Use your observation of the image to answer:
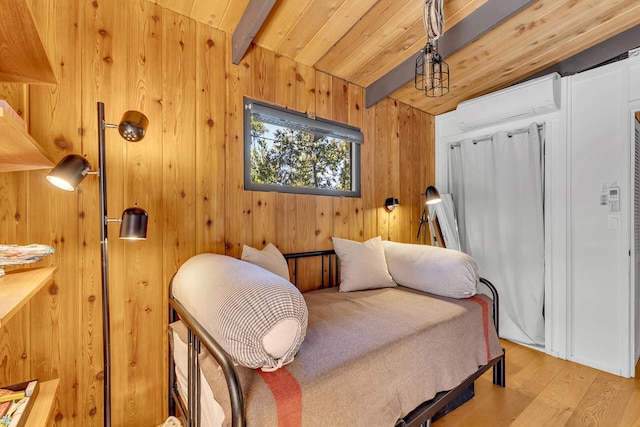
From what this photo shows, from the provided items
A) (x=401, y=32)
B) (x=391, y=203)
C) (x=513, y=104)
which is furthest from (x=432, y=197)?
(x=401, y=32)

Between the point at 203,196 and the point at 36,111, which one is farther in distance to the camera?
the point at 203,196

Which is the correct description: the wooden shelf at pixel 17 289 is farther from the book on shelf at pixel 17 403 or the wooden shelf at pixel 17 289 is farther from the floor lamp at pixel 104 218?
the book on shelf at pixel 17 403

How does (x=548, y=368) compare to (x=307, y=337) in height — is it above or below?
below

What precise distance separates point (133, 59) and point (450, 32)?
1.93 meters

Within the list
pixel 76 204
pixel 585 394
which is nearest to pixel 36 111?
pixel 76 204

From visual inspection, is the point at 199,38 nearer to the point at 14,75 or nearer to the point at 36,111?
the point at 36,111

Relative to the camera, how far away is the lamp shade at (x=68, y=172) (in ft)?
3.29

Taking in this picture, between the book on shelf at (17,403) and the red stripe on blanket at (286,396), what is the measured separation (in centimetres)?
78

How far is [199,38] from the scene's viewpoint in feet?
5.81

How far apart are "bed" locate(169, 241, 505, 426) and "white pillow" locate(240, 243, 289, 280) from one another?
0.27 meters

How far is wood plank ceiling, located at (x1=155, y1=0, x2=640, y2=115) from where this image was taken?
1.73 meters

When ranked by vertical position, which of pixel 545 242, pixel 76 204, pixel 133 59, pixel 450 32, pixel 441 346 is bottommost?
pixel 441 346

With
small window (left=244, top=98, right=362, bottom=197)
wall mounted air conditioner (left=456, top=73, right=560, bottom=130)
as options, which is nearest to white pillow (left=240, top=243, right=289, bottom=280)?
small window (left=244, top=98, right=362, bottom=197)

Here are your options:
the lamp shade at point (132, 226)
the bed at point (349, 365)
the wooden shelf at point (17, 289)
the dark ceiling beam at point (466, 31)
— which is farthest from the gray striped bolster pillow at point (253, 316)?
the dark ceiling beam at point (466, 31)
